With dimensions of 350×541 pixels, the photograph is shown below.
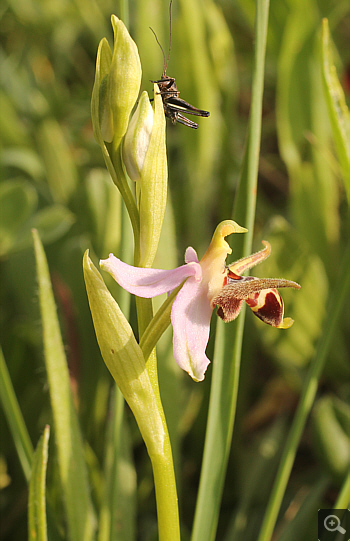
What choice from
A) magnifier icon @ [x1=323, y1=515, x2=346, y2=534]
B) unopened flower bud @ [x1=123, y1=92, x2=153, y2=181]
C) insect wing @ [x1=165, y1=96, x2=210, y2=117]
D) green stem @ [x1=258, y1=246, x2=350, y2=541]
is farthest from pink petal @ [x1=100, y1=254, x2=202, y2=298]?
magnifier icon @ [x1=323, y1=515, x2=346, y2=534]

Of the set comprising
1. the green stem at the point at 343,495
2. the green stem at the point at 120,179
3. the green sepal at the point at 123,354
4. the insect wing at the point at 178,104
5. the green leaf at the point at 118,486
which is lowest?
the green stem at the point at 343,495

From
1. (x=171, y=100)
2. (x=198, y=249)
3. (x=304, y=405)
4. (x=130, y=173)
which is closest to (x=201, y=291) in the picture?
(x=130, y=173)

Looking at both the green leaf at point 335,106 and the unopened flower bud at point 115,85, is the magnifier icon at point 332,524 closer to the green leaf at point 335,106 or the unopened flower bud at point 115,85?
the green leaf at point 335,106

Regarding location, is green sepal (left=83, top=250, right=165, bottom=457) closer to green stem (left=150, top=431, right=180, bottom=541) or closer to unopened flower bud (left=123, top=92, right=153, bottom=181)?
green stem (left=150, top=431, right=180, bottom=541)

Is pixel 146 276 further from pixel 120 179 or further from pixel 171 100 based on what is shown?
pixel 171 100

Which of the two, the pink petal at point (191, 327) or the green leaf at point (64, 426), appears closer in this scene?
the pink petal at point (191, 327)

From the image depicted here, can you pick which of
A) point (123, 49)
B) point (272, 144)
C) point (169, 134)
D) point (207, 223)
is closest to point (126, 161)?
point (123, 49)

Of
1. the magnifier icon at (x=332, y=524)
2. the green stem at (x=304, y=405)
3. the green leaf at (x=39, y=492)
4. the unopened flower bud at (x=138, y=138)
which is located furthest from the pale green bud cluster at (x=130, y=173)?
the magnifier icon at (x=332, y=524)
